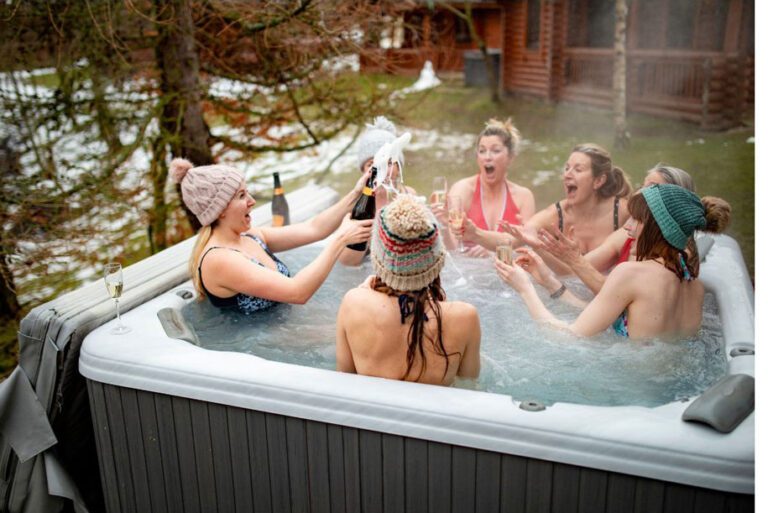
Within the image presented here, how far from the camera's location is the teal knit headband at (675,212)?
214 centimetres

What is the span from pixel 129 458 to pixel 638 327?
1.80m

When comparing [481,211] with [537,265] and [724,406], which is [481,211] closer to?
[537,265]

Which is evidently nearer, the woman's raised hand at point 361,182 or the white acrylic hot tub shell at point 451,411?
the white acrylic hot tub shell at point 451,411

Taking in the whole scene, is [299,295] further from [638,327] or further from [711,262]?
[711,262]

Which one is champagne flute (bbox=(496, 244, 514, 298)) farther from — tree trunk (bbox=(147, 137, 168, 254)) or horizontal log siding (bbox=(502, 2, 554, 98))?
horizontal log siding (bbox=(502, 2, 554, 98))

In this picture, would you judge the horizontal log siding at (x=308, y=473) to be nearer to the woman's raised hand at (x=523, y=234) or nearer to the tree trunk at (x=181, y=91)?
the woman's raised hand at (x=523, y=234)

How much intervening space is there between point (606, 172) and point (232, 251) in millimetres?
1729

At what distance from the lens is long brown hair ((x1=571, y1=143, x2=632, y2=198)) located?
122 inches

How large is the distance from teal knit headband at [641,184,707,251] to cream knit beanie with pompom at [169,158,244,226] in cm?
145

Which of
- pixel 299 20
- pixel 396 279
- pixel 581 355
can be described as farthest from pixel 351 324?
pixel 299 20

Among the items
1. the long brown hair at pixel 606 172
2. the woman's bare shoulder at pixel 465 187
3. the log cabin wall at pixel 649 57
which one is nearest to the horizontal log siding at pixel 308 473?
the long brown hair at pixel 606 172

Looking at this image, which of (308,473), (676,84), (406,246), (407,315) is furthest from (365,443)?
(676,84)

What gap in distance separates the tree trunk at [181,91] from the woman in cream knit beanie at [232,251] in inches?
93.5

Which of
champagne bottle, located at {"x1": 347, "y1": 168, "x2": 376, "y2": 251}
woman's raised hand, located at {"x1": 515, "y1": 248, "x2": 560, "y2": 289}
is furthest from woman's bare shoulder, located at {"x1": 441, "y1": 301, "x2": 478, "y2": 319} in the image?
champagne bottle, located at {"x1": 347, "y1": 168, "x2": 376, "y2": 251}
